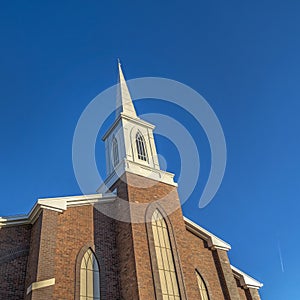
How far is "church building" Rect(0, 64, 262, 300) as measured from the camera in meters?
14.7

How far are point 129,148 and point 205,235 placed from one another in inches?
253

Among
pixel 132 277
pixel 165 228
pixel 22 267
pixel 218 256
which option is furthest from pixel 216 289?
pixel 22 267

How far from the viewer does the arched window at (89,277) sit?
48.9ft

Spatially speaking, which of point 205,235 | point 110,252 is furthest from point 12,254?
point 205,235

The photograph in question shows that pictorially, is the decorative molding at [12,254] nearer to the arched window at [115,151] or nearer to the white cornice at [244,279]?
the arched window at [115,151]

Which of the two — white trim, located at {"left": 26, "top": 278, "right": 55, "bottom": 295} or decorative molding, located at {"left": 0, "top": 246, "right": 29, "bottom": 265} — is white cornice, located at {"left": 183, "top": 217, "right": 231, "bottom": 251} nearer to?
decorative molding, located at {"left": 0, "top": 246, "right": 29, "bottom": 265}

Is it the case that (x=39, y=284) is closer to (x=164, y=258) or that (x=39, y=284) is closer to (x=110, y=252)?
(x=110, y=252)

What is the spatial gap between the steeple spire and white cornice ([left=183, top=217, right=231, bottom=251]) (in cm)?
729

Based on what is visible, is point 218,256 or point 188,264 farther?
point 218,256

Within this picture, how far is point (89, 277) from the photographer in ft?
50.5

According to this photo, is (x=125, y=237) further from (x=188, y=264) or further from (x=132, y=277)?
(x=188, y=264)

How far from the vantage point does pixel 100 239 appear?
17.0 meters

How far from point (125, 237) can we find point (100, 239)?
3.76 ft

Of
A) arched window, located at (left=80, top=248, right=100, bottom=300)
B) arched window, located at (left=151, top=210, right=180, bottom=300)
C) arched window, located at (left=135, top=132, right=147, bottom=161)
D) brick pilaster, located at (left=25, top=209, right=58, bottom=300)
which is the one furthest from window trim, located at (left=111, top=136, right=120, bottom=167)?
arched window, located at (left=80, top=248, right=100, bottom=300)
